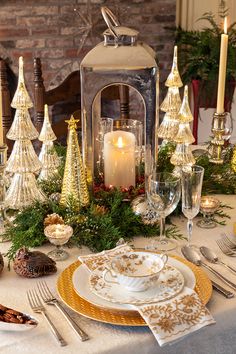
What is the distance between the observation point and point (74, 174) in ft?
4.76

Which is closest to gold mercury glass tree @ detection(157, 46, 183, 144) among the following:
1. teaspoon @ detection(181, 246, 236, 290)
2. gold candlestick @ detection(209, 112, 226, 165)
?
gold candlestick @ detection(209, 112, 226, 165)

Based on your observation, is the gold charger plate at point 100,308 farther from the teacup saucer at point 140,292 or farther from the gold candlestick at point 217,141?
the gold candlestick at point 217,141

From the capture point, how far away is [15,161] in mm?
1466

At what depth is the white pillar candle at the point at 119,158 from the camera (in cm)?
156

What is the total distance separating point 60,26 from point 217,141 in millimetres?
1739

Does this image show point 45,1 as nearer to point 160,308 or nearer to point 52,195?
point 52,195

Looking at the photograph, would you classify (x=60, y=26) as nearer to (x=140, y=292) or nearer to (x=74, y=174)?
(x=74, y=174)

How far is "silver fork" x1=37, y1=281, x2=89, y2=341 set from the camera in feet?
3.34

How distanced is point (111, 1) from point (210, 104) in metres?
0.76

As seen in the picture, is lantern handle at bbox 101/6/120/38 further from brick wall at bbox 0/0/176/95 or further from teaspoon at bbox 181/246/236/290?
brick wall at bbox 0/0/176/95

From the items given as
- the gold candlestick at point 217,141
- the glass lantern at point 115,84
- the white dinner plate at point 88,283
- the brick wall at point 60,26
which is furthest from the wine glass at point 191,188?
the brick wall at point 60,26

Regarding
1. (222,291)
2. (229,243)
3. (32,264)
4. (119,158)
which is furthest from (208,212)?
(32,264)

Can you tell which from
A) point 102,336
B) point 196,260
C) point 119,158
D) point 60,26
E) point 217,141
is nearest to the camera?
point 102,336

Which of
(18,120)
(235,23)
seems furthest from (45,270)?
(235,23)
